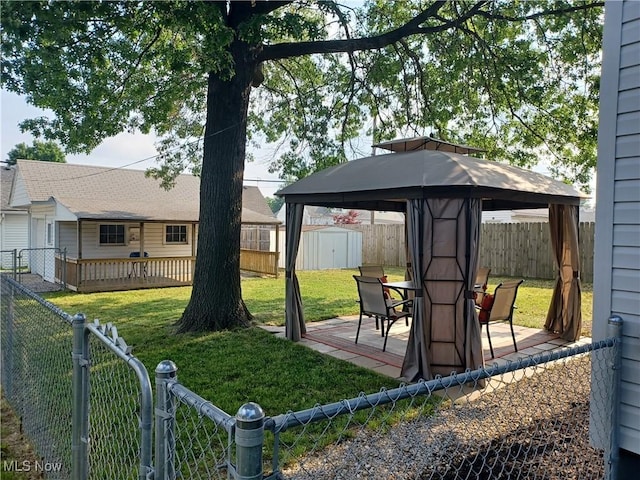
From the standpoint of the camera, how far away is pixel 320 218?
165ft

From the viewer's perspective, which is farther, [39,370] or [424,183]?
[424,183]

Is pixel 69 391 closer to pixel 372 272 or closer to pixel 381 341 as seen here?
pixel 381 341

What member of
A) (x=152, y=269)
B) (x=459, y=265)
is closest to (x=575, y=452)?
(x=459, y=265)

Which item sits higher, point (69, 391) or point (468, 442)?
point (69, 391)

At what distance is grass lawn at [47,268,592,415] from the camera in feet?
15.8

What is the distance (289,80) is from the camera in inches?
501

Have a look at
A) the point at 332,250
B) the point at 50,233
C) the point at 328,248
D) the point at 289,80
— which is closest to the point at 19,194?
the point at 50,233

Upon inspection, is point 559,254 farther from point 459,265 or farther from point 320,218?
point 320,218

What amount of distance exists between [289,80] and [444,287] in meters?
9.32

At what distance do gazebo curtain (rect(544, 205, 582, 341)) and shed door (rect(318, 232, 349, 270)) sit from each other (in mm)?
13003

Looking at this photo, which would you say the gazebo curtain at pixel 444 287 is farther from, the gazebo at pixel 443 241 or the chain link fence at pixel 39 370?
the chain link fence at pixel 39 370

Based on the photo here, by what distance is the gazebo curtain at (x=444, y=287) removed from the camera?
5250 mm

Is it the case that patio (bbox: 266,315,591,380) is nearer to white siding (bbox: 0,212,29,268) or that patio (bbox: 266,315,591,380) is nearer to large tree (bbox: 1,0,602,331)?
large tree (bbox: 1,0,602,331)

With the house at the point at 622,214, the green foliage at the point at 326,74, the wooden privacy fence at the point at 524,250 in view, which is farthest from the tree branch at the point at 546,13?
the wooden privacy fence at the point at 524,250
